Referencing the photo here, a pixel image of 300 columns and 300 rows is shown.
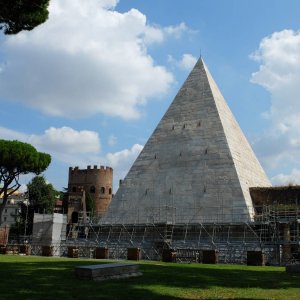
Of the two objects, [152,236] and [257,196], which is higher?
[257,196]

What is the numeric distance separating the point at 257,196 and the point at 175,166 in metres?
4.76

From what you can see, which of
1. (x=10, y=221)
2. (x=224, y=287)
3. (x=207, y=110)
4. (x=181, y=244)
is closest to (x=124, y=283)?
(x=224, y=287)

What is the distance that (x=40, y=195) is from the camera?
3994cm

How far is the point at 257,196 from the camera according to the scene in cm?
2339

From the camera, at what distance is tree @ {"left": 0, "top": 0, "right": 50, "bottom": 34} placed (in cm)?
1084

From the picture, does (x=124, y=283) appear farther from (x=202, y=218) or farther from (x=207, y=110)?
(x=207, y=110)

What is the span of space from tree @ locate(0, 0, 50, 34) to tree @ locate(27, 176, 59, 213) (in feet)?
98.0

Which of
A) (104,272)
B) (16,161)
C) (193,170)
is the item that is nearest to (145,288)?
(104,272)

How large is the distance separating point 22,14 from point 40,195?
100 feet

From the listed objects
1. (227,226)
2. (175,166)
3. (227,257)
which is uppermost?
(175,166)

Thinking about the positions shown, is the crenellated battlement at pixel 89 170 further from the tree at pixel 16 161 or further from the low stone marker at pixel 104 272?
the low stone marker at pixel 104 272

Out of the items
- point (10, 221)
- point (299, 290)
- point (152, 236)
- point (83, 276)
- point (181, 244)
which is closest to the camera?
point (299, 290)

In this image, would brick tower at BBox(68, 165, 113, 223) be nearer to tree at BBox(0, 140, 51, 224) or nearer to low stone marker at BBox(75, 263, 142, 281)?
tree at BBox(0, 140, 51, 224)

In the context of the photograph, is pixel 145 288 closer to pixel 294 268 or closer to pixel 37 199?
pixel 294 268
